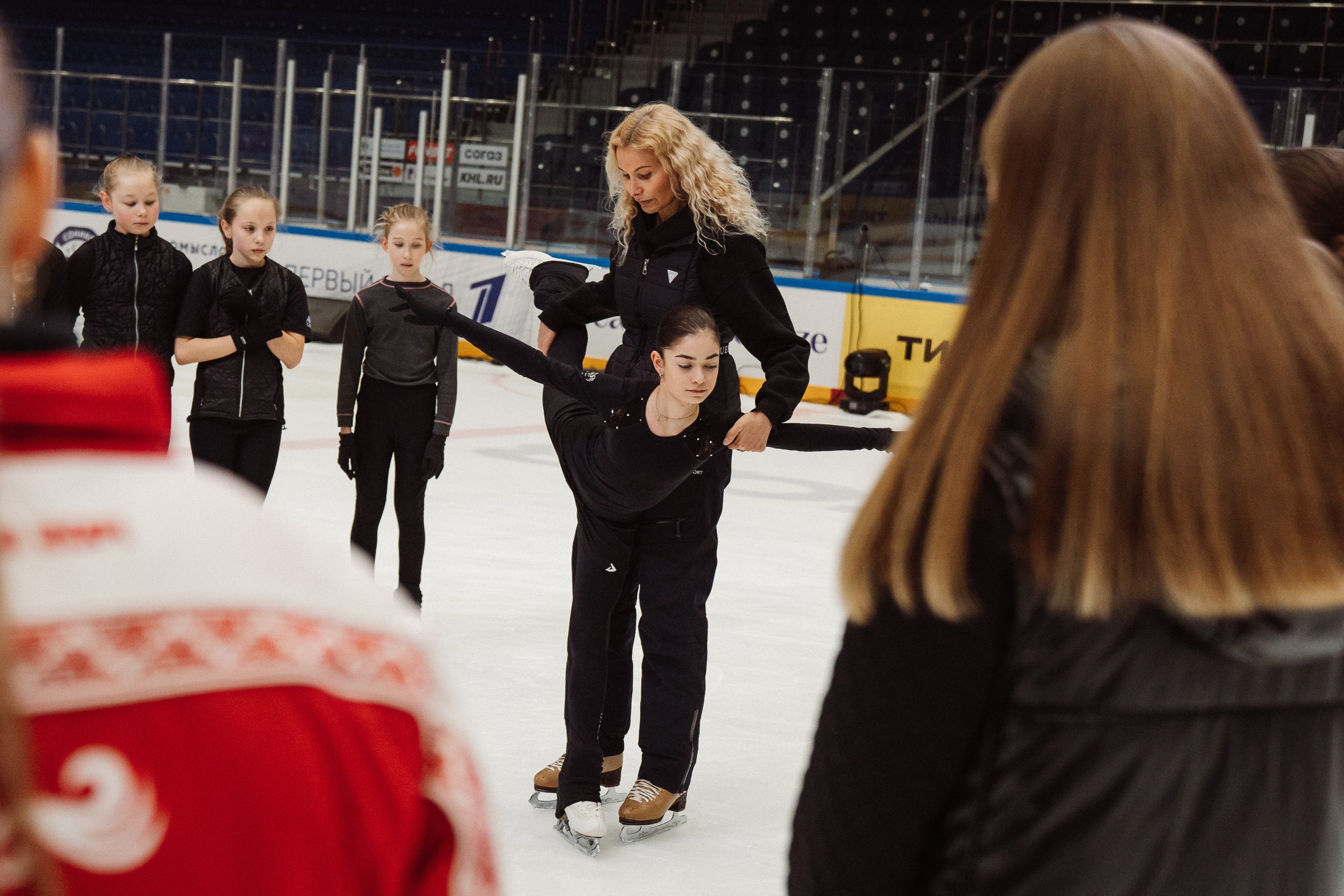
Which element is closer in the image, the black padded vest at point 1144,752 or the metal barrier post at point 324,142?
the black padded vest at point 1144,752

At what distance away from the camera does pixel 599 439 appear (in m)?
3.09

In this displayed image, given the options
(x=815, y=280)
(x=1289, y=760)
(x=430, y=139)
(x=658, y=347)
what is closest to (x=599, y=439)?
(x=658, y=347)

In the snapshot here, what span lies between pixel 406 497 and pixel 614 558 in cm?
147

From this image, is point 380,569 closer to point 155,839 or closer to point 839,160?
point 155,839

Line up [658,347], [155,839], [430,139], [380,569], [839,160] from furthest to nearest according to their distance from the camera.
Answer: [430,139] → [839,160] → [380,569] → [658,347] → [155,839]

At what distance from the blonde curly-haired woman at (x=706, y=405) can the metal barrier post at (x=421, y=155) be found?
950 cm

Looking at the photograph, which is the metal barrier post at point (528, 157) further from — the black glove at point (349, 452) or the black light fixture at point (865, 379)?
the black glove at point (349, 452)

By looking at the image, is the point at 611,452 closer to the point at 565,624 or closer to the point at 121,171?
the point at 565,624

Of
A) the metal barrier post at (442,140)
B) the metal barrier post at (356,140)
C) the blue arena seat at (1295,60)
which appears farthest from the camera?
the blue arena seat at (1295,60)

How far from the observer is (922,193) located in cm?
1079

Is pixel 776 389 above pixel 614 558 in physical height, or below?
above

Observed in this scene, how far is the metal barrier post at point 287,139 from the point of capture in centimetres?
1270

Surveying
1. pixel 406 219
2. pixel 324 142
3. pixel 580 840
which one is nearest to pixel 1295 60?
pixel 324 142

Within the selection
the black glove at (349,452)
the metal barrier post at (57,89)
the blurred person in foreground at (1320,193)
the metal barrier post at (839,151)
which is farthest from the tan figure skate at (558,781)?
the metal barrier post at (57,89)
